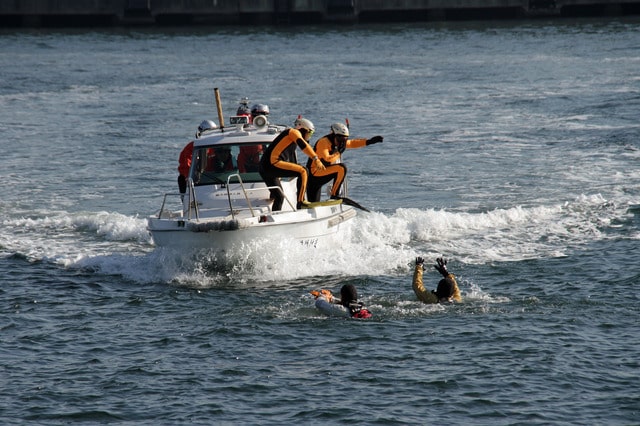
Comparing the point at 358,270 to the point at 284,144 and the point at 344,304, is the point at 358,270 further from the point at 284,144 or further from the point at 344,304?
the point at 344,304

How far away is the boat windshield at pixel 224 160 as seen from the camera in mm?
20781

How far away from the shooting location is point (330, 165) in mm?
20438

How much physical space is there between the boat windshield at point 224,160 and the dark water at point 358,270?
6.58ft

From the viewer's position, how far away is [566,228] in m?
23.1

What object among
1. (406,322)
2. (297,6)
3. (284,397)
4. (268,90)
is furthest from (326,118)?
(297,6)

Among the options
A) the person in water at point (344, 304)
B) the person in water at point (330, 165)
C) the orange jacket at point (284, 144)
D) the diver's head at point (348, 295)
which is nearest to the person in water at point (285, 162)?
the orange jacket at point (284, 144)

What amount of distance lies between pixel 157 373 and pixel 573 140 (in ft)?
70.7

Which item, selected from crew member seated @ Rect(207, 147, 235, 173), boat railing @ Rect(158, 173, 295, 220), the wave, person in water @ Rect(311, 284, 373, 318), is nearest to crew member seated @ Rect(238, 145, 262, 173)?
crew member seated @ Rect(207, 147, 235, 173)

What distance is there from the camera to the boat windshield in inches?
818

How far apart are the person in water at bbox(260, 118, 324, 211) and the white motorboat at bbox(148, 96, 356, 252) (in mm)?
203

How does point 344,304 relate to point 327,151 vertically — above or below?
below

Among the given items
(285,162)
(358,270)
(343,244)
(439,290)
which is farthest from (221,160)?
(439,290)

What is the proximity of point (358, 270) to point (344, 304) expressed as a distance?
325 cm

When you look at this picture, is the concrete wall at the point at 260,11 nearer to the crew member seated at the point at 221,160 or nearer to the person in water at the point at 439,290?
the crew member seated at the point at 221,160
